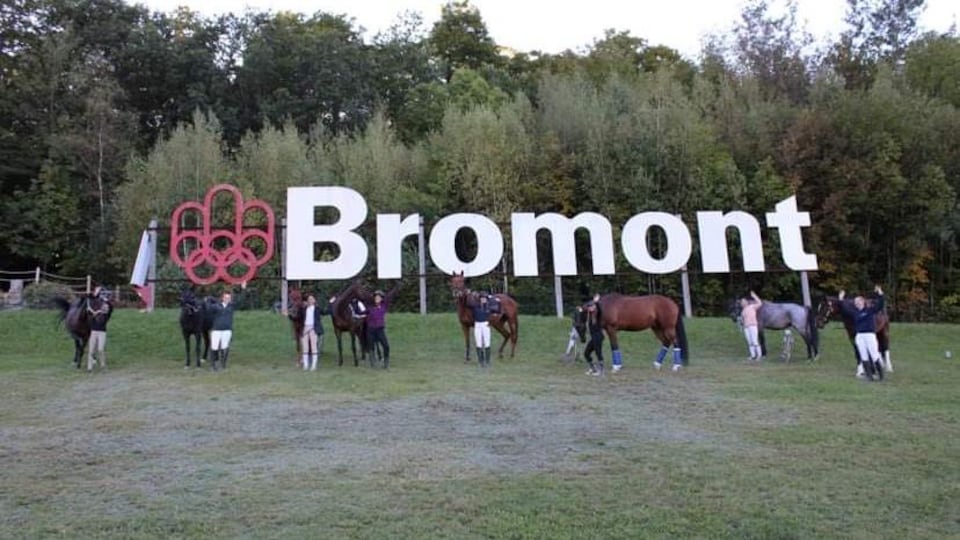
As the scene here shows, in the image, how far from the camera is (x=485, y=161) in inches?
1014

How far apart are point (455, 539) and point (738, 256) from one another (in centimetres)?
2110

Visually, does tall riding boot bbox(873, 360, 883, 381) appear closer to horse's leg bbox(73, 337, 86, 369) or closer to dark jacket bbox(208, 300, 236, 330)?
dark jacket bbox(208, 300, 236, 330)

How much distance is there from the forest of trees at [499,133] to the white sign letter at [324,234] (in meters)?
4.84

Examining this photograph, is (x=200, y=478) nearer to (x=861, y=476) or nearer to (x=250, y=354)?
(x=861, y=476)

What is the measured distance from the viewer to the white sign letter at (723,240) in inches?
815

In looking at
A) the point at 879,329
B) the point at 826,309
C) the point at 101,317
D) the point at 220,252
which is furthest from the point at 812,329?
the point at 220,252

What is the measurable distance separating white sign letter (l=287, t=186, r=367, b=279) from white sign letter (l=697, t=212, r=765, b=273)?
8.42 meters

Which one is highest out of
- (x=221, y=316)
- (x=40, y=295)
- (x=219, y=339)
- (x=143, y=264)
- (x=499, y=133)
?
(x=499, y=133)

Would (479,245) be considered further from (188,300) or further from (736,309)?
(188,300)

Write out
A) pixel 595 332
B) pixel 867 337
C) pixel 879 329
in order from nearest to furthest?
pixel 867 337 < pixel 595 332 < pixel 879 329

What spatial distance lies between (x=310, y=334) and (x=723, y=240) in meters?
11.3

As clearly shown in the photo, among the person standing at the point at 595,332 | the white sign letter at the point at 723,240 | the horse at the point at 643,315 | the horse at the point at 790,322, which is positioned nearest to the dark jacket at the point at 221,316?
the person standing at the point at 595,332

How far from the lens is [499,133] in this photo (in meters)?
26.2

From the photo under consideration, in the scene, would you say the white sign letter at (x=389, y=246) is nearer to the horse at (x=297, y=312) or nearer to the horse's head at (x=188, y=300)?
the horse at (x=297, y=312)
